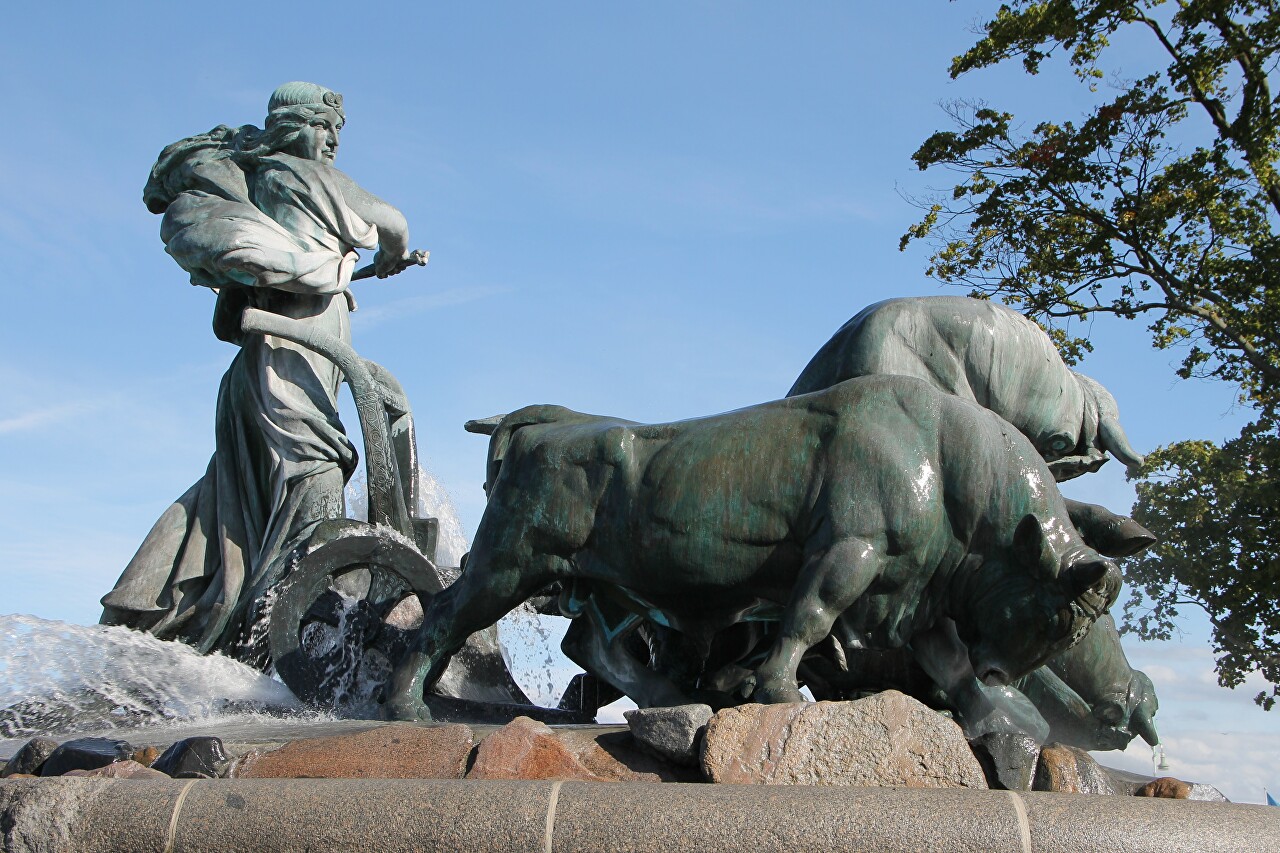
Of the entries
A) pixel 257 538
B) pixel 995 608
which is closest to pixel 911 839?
pixel 995 608

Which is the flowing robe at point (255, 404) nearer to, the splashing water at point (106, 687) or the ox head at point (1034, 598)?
the splashing water at point (106, 687)

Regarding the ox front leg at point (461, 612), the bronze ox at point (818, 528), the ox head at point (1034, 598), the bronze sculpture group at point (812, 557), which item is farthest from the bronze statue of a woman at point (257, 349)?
the ox head at point (1034, 598)

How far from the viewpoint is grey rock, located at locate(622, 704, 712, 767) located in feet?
13.2

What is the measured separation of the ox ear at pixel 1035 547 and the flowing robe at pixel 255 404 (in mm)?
4800

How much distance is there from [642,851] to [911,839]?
635mm

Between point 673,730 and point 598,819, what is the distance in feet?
2.07

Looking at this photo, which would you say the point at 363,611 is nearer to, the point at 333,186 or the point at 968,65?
the point at 333,186

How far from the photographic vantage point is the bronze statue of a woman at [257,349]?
851 cm

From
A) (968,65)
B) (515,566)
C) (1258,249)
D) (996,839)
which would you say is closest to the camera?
(996,839)

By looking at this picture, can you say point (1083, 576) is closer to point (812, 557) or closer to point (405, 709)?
point (812, 557)

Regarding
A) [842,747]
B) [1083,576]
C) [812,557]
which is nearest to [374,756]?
[842,747]

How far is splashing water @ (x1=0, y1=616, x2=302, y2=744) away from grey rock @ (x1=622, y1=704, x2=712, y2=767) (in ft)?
10.5

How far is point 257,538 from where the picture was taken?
8.68 m

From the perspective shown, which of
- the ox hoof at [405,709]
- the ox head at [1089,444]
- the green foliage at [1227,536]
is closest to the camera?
the ox hoof at [405,709]
